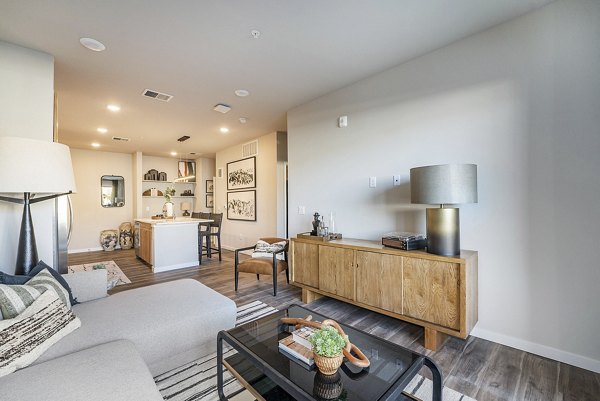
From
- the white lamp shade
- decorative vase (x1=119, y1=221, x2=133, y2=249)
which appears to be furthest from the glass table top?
decorative vase (x1=119, y1=221, x2=133, y2=249)

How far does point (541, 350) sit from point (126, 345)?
2.93 meters

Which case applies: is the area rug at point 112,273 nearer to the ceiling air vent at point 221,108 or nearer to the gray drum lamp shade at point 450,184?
the ceiling air vent at point 221,108

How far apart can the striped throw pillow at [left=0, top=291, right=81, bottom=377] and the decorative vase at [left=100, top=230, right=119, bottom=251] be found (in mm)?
6241

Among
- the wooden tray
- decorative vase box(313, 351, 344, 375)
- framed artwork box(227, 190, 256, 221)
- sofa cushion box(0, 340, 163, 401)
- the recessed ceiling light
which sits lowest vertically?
sofa cushion box(0, 340, 163, 401)

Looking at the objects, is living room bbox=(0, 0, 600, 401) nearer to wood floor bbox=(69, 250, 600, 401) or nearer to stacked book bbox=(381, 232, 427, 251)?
wood floor bbox=(69, 250, 600, 401)

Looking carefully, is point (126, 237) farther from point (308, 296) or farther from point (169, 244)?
point (308, 296)

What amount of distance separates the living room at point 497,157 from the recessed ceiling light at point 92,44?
5.2 inches

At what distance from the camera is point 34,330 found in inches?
54.7

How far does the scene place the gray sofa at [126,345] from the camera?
3.58ft

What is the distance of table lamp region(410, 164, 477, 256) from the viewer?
2.03 meters

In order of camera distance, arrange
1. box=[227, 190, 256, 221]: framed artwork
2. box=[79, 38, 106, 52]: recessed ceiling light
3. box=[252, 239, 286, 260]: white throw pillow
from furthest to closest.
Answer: box=[227, 190, 256, 221]: framed artwork → box=[252, 239, 286, 260]: white throw pillow → box=[79, 38, 106, 52]: recessed ceiling light

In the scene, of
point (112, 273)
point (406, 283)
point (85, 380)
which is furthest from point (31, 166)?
point (112, 273)

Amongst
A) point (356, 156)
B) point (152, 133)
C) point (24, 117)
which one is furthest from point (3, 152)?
point (152, 133)

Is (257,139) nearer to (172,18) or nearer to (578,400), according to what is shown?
(172,18)
